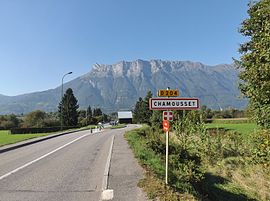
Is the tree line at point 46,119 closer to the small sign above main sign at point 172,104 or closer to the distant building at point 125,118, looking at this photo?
the distant building at point 125,118

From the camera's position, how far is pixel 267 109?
12695 mm

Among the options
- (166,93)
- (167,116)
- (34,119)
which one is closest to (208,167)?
(167,116)

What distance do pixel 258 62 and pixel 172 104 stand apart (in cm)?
406

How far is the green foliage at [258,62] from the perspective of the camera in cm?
976

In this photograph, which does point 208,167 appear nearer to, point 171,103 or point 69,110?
point 171,103

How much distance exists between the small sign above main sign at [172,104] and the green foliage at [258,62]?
2667 millimetres

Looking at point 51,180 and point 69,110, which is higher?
point 69,110

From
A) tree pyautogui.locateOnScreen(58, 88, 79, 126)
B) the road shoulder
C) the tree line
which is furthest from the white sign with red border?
tree pyautogui.locateOnScreen(58, 88, 79, 126)

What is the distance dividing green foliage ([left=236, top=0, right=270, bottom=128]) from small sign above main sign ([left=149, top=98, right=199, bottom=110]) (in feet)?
8.75

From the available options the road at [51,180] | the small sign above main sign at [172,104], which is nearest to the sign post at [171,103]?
the small sign above main sign at [172,104]

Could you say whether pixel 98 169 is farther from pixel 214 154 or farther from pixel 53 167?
pixel 214 154

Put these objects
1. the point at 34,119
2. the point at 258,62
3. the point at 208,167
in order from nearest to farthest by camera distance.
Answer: the point at 258,62
the point at 208,167
the point at 34,119

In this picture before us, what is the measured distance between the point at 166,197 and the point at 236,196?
666cm

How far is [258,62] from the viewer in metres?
10.8
